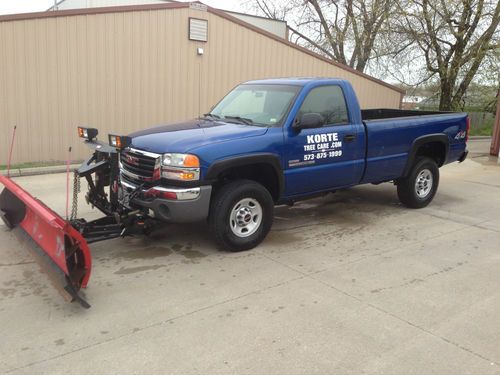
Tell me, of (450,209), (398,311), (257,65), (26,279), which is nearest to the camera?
(398,311)

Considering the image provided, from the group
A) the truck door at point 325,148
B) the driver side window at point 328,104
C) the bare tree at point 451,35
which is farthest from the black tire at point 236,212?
the bare tree at point 451,35

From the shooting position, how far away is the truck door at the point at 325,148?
5608 millimetres

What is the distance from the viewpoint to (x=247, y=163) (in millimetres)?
5176

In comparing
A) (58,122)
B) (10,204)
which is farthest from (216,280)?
(58,122)

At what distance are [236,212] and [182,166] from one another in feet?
2.80

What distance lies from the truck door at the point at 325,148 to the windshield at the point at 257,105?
0.72 feet

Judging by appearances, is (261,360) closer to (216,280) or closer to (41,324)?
(216,280)

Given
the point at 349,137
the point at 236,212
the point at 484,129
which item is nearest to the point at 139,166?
the point at 236,212

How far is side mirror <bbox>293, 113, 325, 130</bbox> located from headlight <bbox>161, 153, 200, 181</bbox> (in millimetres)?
1356

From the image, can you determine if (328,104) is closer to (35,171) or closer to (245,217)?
(245,217)

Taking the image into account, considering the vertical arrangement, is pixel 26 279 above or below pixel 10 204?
below

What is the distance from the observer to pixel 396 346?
11.3 ft

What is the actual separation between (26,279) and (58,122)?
7.04 m

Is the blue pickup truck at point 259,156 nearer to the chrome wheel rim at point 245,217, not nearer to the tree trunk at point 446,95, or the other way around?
the chrome wheel rim at point 245,217
